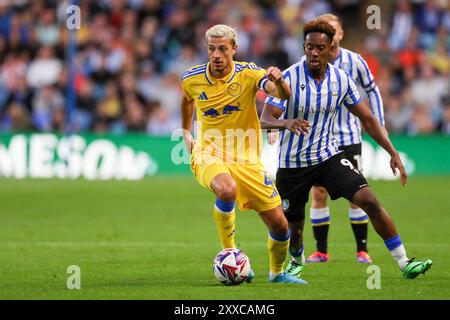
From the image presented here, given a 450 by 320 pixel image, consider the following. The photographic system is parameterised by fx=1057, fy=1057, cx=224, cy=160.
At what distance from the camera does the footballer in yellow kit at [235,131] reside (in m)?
9.15

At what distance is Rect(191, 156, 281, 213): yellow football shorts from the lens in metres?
9.09

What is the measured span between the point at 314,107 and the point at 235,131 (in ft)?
2.67

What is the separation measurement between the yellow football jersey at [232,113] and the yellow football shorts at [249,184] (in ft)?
0.34

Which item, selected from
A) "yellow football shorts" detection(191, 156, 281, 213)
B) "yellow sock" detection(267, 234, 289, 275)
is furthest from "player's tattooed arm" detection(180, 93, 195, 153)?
"yellow sock" detection(267, 234, 289, 275)

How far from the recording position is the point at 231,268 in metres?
8.90

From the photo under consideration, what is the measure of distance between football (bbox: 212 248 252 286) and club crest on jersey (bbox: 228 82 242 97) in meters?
1.40

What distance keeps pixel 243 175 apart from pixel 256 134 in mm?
419

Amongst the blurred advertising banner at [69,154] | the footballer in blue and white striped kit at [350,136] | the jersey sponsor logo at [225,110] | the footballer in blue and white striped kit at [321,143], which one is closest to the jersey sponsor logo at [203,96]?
the jersey sponsor logo at [225,110]

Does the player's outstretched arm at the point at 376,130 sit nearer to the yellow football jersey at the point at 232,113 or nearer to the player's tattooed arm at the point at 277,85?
the player's tattooed arm at the point at 277,85

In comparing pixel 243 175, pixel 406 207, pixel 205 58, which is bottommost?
pixel 406 207

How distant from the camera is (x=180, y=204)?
17.6 m
